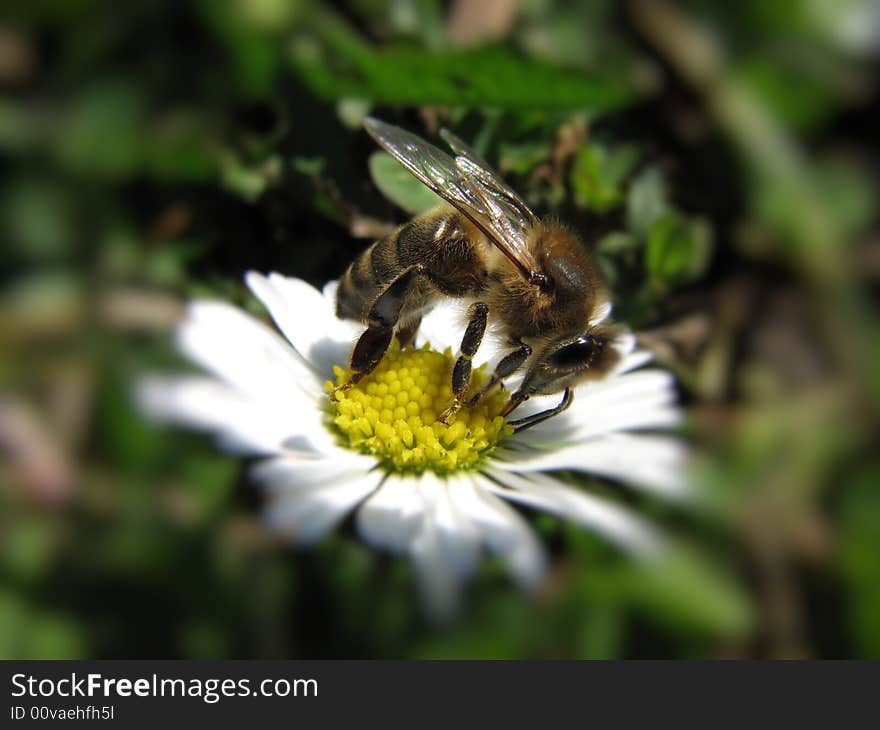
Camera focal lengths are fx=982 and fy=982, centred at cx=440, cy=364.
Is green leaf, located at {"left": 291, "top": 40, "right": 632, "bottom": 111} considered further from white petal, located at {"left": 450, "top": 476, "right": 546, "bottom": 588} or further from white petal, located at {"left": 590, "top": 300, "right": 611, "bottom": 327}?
white petal, located at {"left": 450, "top": 476, "right": 546, "bottom": 588}

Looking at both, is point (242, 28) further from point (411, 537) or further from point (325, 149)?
point (411, 537)

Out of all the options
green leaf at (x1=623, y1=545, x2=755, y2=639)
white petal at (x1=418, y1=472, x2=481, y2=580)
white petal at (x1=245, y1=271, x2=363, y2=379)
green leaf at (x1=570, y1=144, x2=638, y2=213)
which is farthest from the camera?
green leaf at (x1=623, y1=545, x2=755, y2=639)

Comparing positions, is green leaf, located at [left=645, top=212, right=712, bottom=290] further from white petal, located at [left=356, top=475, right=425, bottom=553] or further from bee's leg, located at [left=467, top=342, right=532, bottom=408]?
white petal, located at [left=356, top=475, right=425, bottom=553]

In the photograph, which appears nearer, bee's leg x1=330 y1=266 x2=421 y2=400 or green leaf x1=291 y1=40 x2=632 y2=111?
bee's leg x1=330 y1=266 x2=421 y2=400

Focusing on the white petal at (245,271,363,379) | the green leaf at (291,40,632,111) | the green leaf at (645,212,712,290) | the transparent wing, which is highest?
the green leaf at (291,40,632,111)

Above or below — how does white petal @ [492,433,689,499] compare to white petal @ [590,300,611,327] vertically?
below

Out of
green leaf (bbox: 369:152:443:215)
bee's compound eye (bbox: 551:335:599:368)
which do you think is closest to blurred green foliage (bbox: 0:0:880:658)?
green leaf (bbox: 369:152:443:215)

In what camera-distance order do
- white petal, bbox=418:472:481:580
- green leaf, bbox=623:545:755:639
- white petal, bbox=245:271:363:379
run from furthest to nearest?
green leaf, bbox=623:545:755:639 < white petal, bbox=245:271:363:379 < white petal, bbox=418:472:481:580

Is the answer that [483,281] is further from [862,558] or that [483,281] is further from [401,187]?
[862,558]

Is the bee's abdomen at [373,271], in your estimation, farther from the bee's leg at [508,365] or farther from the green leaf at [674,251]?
the green leaf at [674,251]
